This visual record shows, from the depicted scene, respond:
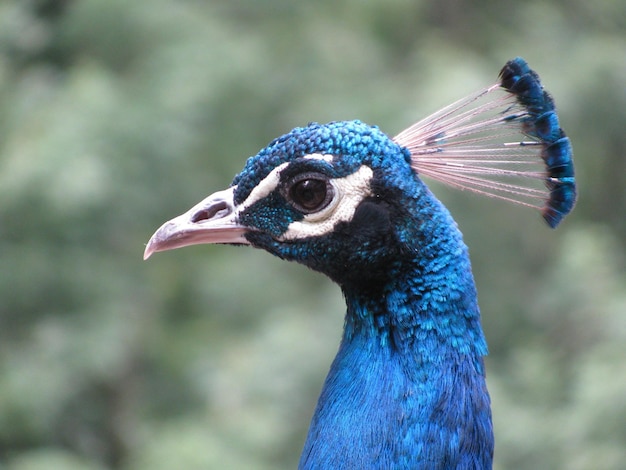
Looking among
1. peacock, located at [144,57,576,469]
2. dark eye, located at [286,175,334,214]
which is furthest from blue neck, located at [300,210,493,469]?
dark eye, located at [286,175,334,214]

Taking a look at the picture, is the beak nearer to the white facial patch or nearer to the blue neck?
the white facial patch

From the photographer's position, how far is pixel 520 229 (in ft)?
9.73

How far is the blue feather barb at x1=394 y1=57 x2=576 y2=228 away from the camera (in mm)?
1108

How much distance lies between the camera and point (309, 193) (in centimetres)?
110

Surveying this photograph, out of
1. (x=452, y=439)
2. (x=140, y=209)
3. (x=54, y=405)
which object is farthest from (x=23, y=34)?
(x=452, y=439)

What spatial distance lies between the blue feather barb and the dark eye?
134mm

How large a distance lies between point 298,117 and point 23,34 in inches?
33.1

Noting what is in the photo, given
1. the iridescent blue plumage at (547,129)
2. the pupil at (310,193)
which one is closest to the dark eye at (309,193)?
the pupil at (310,193)

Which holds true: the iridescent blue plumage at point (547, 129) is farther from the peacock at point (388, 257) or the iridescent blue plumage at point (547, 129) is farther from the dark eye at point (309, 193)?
the dark eye at point (309, 193)

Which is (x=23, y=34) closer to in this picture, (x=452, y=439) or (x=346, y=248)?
(x=346, y=248)

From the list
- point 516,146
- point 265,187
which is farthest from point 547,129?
point 265,187

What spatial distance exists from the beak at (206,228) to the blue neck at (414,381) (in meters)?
0.19

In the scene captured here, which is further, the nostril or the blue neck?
the nostril

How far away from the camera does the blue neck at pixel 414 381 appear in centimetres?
104
